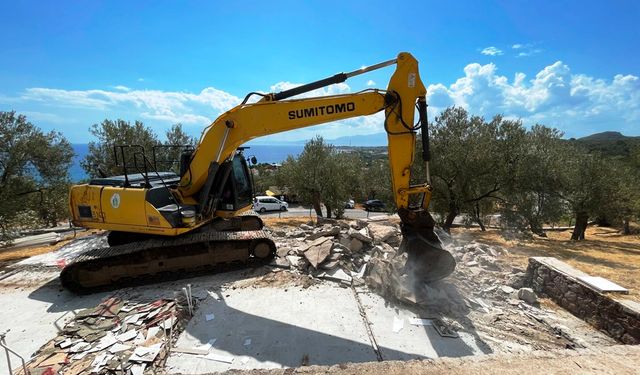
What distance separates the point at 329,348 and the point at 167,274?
15.3 feet

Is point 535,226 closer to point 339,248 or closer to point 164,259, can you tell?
point 339,248

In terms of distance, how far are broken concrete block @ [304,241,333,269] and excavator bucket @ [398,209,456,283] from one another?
2261 millimetres

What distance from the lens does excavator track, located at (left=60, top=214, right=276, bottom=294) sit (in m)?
7.30

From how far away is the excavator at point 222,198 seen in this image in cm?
616

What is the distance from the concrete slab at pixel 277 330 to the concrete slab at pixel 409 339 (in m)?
0.26

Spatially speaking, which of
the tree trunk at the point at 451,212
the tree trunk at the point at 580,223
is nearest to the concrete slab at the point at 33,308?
the tree trunk at the point at 451,212

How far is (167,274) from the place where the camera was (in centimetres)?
776

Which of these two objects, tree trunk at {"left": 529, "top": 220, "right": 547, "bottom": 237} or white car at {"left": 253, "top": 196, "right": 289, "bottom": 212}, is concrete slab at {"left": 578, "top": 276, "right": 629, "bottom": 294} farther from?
white car at {"left": 253, "top": 196, "right": 289, "bottom": 212}

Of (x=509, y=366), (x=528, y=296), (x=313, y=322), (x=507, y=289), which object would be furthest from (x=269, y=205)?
(x=509, y=366)

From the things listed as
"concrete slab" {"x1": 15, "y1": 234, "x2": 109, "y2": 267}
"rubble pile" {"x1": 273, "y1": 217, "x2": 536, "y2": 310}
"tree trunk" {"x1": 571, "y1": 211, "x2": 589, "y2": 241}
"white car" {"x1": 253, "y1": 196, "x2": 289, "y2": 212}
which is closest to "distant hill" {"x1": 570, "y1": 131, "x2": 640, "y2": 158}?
"tree trunk" {"x1": 571, "y1": 211, "x2": 589, "y2": 241}

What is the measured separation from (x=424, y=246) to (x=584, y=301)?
3.25 meters

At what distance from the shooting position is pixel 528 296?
22.0ft

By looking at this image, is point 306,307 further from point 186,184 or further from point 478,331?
point 186,184

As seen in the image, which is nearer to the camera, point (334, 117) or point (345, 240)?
point (334, 117)
